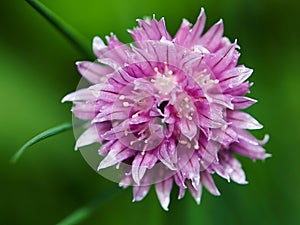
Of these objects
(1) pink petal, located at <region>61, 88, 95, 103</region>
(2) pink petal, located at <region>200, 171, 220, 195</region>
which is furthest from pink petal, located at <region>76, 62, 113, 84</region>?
(2) pink petal, located at <region>200, 171, 220, 195</region>

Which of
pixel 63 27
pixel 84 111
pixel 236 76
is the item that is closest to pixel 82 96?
pixel 84 111

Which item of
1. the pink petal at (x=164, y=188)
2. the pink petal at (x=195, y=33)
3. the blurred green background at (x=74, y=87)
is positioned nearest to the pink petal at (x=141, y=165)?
the pink petal at (x=164, y=188)

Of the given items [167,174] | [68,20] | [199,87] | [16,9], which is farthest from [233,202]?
[16,9]

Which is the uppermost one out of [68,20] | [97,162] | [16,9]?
[16,9]

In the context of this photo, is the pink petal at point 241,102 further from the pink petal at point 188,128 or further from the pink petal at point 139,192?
the pink petal at point 139,192

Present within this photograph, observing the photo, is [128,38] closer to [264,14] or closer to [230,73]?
[264,14]

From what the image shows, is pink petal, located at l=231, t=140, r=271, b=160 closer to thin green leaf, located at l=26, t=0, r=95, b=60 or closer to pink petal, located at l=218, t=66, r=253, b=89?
pink petal, located at l=218, t=66, r=253, b=89

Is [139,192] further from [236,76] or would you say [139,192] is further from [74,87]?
[74,87]
